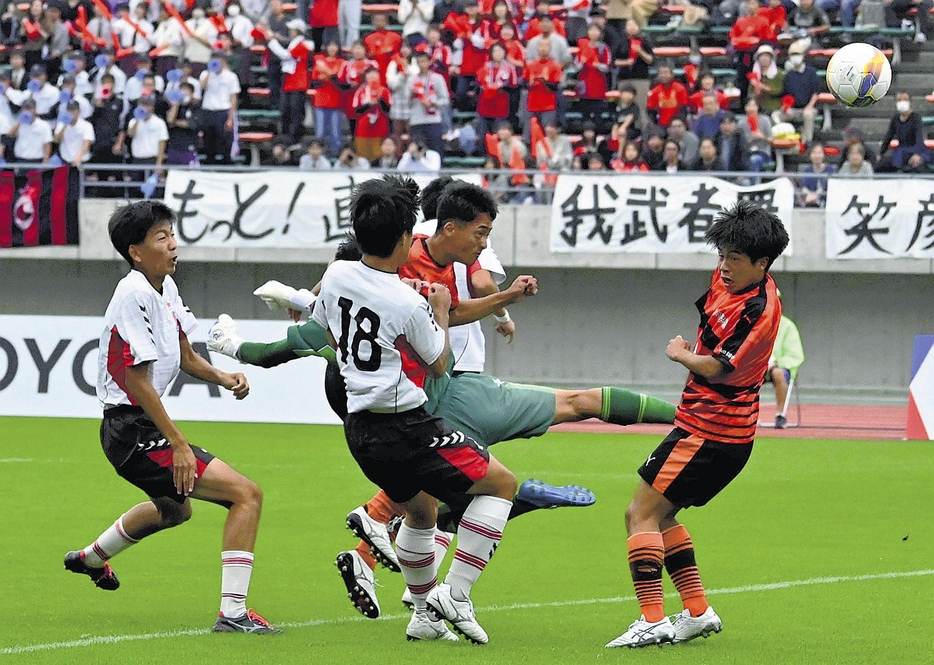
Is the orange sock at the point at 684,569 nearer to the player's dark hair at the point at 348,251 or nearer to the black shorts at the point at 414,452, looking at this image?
the black shorts at the point at 414,452

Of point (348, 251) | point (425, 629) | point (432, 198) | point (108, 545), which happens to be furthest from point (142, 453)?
point (432, 198)

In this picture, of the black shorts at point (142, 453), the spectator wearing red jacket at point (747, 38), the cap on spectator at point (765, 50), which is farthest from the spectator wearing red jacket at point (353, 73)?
the black shorts at point (142, 453)

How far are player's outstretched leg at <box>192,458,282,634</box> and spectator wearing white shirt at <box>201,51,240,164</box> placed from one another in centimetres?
1680

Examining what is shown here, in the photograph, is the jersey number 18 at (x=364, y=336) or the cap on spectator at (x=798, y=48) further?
the cap on spectator at (x=798, y=48)

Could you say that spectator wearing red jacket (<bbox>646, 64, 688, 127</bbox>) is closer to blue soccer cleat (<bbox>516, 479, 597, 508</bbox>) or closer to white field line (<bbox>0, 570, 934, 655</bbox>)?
white field line (<bbox>0, 570, 934, 655</bbox>)

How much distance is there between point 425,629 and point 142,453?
1355 mm

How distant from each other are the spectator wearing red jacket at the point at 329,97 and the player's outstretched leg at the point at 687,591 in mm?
17070

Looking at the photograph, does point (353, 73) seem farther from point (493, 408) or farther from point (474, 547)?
point (474, 547)

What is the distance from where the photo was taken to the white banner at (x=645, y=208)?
20078 millimetres

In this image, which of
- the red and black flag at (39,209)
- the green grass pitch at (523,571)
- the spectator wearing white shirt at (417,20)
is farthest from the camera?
the spectator wearing white shirt at (417,20)

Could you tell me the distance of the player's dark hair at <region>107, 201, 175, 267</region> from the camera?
242 inches

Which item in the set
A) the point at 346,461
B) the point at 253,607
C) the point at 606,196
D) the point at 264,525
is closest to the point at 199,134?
the point at 606,196

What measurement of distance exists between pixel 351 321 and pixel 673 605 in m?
2.42

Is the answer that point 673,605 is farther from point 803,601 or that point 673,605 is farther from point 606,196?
point 606,196
